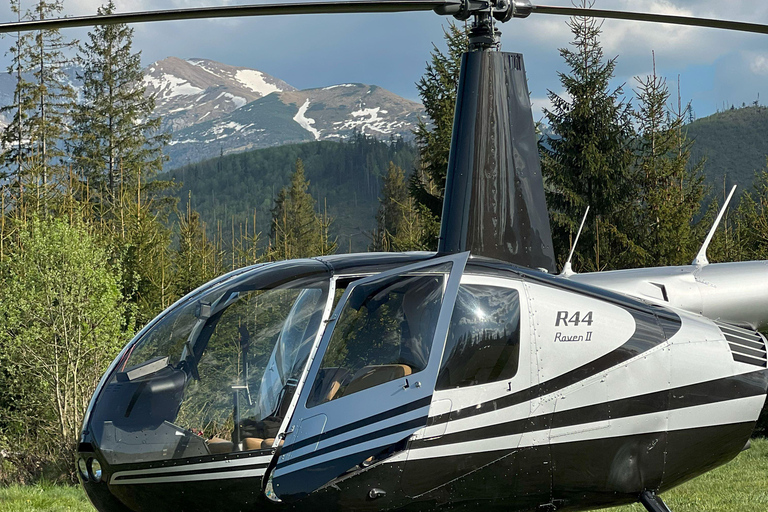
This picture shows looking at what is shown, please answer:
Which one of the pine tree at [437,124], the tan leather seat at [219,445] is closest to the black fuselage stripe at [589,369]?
the tan leather seat at [219,445]

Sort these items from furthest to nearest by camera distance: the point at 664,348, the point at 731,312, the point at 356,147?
the point at 356,147 < the point at 731,312 < the point at 664,348

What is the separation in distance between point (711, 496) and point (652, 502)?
429 cm

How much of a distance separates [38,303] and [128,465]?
17823 millimetres

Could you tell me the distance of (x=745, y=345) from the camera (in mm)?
4746

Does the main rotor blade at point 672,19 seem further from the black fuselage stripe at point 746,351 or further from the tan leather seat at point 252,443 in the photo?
the tan leather seat at point 252,443

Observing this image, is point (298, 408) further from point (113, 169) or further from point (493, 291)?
point (113, 169)

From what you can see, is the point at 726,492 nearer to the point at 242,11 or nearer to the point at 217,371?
the point at 217,371

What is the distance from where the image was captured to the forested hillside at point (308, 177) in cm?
13688

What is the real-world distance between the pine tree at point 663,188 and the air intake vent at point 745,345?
13.4 metres

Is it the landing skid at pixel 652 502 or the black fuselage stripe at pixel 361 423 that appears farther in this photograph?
the landing skid at pixel 652 502

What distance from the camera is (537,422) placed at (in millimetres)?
4094

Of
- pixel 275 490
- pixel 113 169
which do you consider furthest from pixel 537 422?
pixel 113 169

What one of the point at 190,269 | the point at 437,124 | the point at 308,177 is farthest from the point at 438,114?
the point at 308,177

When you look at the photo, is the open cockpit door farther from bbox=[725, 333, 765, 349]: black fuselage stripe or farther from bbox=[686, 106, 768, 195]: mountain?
bbox=[686, 106, 768, 195]: mountain
